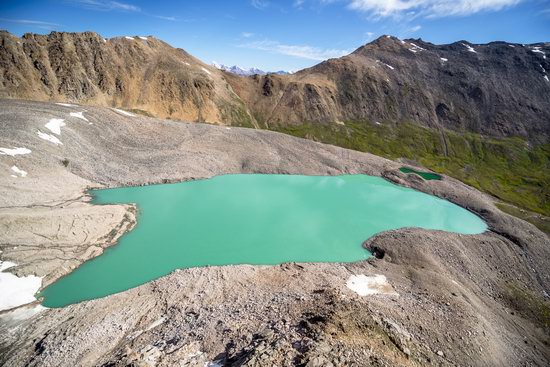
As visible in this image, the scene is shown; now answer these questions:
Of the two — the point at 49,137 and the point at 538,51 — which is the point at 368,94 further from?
the point at 49,137

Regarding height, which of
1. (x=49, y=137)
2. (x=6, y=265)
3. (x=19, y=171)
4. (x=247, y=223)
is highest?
(x=49, y=137)

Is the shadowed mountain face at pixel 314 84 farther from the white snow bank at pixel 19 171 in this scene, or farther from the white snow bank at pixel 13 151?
the white snow bank at pixel 19 171

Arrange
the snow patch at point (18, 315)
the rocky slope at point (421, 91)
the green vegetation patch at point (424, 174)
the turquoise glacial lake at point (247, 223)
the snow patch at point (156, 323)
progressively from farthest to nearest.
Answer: the rocky slope at point (421, 91) → the green vegetation patch at point (424, 174) → the turquoise glacial lake at point (247, 223) → the snow patch at point (156, 323) → the snow patch at point (18, 315)

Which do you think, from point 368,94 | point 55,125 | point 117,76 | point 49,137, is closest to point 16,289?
point 49,137

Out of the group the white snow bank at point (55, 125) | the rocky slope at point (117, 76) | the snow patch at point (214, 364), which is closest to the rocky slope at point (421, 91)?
the rocky slope at point (117, 76)

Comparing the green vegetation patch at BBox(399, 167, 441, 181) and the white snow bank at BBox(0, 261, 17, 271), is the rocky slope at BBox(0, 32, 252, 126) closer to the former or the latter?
the green vegetation patch at BBox(399, 167, 441, 181)

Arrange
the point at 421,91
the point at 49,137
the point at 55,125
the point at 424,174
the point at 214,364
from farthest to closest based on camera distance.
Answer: the point at 421,91, the point at 424,174, the point at 55,125, the point at 49,137, the point at 214,364

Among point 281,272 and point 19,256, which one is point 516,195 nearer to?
point 281,272
